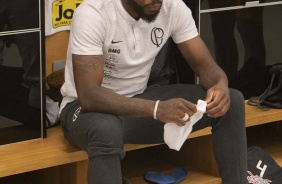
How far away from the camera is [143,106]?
2.59 m

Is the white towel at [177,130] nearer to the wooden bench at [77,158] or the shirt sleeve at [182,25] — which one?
the wooden bench at [77,158]

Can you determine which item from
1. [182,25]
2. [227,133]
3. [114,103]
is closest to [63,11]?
[182,25]

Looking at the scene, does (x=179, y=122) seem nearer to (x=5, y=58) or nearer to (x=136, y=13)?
(x=136, y=13)

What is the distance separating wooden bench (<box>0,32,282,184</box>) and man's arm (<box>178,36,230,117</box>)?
0.29 m

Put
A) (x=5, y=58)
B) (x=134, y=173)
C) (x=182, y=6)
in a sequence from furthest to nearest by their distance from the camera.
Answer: (x=134, y=173), (x=182, y=6), (x=5, y=58)

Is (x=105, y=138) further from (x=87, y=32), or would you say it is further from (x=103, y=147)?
(x=87, y=32)

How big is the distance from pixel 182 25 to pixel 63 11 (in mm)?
479

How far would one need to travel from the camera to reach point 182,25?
2.92 meters

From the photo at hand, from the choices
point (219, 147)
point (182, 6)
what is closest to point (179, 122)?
point (219, 147)

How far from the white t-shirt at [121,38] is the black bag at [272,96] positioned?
0.61 metres

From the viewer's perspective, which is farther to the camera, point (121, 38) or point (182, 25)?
point (182, 25)

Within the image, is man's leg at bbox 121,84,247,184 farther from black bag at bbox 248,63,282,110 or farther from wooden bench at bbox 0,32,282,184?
black bag at bbox 248,63,282,110

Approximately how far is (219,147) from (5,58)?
2.79 feet

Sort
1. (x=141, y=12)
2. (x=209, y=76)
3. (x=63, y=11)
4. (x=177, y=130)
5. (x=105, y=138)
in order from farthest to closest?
(x=63, y=11)
(x=209, y=76)
(x=141, y=12)
(x=177, y=130)
(x=105, y=138)
